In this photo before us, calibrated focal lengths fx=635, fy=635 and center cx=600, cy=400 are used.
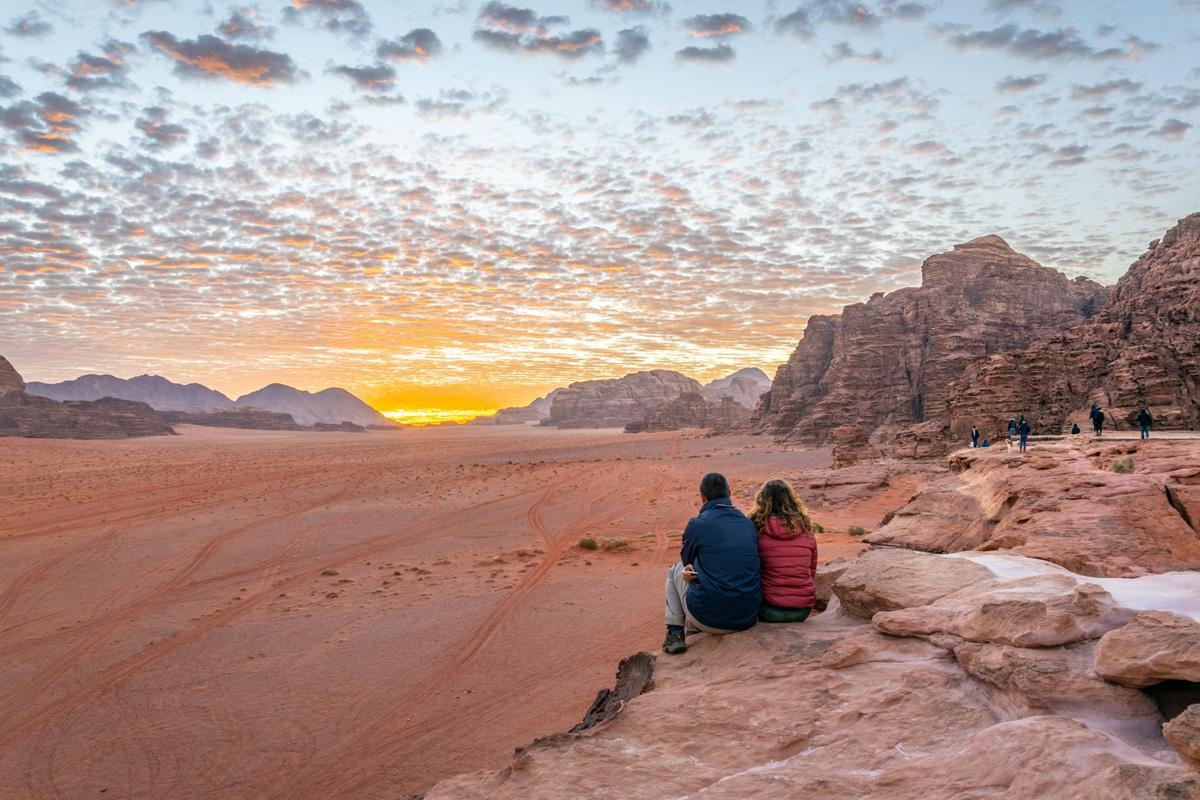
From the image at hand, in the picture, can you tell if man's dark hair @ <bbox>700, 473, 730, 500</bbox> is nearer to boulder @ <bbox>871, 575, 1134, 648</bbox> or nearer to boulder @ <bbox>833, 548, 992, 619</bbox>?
boulder @ <bbox>833, 548, 992, 619</bbox>

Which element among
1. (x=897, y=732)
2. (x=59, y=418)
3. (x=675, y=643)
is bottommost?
(x=675, y=643)

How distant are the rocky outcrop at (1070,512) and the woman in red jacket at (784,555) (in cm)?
258

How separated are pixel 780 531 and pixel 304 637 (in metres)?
7.19

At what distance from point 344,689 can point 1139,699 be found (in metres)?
7.26

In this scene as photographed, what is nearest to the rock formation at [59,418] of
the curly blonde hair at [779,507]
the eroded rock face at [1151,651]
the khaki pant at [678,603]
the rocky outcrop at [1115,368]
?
the khaki pant at [678,603]

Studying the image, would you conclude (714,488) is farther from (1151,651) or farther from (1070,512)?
(1070,512)

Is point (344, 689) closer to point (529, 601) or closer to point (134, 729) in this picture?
point (134, 729)

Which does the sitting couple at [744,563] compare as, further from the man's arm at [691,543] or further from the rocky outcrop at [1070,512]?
the rocky outcrop at [1070,512]

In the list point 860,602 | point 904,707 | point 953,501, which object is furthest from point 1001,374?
point 904,707

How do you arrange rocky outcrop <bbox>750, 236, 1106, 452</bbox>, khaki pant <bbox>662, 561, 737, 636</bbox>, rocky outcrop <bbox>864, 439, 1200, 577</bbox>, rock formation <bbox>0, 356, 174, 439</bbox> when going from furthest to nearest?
rock formation <bbox>0, 356, 174, 439</bbox>
rocky outcrop <bbox>750, 236, 1106, 452</bbox>
rocky outcrop <bbox>864, 439, 1200, 577</bbox>
khaki pant <bbox>662, 561, 737, 636</bbox>

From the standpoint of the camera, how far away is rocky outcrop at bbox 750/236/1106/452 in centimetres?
5662

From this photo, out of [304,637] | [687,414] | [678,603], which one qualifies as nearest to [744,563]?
[678,603]

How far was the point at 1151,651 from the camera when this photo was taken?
3.23 metres

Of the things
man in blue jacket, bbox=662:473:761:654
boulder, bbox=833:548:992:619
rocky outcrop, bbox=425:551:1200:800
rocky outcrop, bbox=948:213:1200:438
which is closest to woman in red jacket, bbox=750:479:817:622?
man in blue jacket, bbox=662:473:761:654
